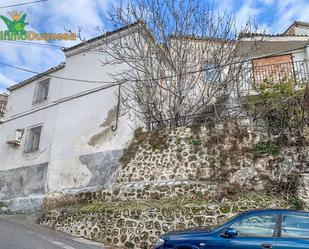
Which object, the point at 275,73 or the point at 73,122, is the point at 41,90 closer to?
the point at 73,122

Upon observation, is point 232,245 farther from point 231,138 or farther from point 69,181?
point 69,181

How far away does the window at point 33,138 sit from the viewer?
15578 millimetres

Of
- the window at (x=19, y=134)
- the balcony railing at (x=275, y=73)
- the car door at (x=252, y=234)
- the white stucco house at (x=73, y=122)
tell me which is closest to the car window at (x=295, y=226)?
the car door at (x=252, y=234)

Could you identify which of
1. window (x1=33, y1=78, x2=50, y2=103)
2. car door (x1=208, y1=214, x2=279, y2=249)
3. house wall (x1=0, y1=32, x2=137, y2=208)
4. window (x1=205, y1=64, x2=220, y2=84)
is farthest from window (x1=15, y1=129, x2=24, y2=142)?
car door (x1=208, y1=214, x2=279, y2=249)

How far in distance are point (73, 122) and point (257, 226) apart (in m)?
10.8

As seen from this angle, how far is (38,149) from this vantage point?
15031mm

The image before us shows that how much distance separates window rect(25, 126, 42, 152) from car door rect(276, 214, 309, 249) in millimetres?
12903

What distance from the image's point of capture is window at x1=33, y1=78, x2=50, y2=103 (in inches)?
656

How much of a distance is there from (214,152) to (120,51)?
6756mm

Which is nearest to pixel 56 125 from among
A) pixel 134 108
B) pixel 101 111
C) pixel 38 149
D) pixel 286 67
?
pixel 38 149

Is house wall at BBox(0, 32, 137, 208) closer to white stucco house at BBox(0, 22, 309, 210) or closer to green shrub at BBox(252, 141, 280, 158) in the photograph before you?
white stucco house at BBox(0, 22, 309, 210)

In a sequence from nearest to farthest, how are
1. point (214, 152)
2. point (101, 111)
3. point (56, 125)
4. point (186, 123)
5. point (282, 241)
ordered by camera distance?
1. point (282, 241)
2. point (214, 152)
3. point (186, 123)
4. point (101, 111)
5. point (56, 125)

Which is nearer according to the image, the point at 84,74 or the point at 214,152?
the point at 214,152

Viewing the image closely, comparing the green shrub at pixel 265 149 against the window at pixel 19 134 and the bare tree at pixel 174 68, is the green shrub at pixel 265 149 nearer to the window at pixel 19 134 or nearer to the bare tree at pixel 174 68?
the bare tree at pixel 174 68
